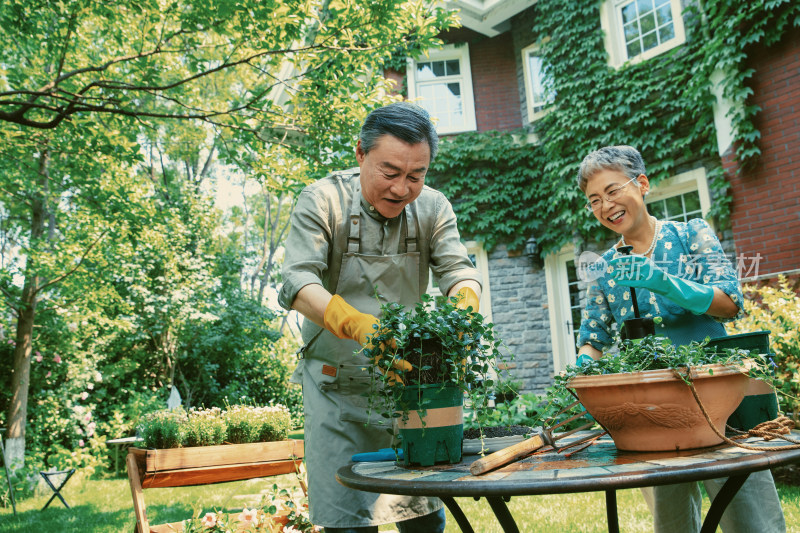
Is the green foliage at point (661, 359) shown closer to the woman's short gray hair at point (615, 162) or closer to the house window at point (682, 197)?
the woman's short gray hair at point (615, 162)

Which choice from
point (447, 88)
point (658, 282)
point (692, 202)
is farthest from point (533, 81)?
point (658, 282)

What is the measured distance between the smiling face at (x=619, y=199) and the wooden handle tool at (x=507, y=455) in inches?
33.7

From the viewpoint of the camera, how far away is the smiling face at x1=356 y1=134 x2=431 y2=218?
1592 mm

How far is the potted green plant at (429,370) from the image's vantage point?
1184 mm

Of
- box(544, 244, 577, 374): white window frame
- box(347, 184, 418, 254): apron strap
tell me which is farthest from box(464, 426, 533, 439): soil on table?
box(544, 244, 577, 374): white window frame

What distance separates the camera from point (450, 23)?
A: 4395mm

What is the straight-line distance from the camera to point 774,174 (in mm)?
5930

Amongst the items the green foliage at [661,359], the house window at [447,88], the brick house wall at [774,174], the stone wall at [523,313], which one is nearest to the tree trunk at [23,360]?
the house window at [447,88]

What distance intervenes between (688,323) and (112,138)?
4.38 meters

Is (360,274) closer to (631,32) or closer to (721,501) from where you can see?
(721,501)

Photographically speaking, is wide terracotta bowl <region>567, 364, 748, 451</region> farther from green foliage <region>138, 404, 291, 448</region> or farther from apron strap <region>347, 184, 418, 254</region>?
green foliage <region>138, 404, 291, 448</region>

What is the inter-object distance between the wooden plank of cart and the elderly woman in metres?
2.11

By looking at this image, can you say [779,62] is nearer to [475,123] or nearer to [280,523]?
[475,123]

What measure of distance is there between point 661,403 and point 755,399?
435mm
